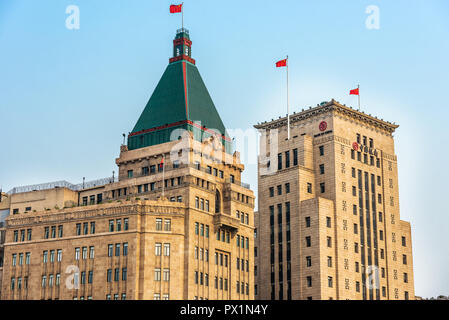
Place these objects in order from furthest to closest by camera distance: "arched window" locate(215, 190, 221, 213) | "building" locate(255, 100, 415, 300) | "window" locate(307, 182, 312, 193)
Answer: "window" locate(307, 182, 312, 193), "building" locate(255, 100, 415, 300), "arched window" locate(215, 190, 221, 213)

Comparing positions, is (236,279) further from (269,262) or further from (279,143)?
(279,143)

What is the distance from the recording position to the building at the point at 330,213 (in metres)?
143

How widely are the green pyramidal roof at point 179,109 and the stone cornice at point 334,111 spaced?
1000 inches

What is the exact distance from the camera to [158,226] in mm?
116125

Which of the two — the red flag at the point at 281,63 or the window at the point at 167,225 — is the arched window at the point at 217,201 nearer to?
the window at the point at 167,225

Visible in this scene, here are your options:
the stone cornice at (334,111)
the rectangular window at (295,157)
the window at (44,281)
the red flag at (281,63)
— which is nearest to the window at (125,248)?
the window at (44,281)

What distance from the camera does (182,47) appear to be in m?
138

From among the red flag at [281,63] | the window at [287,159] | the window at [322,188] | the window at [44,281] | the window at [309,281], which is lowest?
the window at [44,281]

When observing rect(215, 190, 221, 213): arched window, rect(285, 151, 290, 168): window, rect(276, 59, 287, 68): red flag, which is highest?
→ rect(276, 59, 287, 68): red flag

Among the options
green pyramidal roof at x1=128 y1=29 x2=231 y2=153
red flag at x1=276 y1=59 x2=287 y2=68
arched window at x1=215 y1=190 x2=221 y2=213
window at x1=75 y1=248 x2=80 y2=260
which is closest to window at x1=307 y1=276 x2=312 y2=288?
arched window at x1=215 y1=190 x2=221 y2=213

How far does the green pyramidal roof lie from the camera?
12850cm

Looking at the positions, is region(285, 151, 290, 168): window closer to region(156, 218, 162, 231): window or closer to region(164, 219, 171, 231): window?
region(164, 219, 171, 231): window

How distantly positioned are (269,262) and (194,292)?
3590cm
